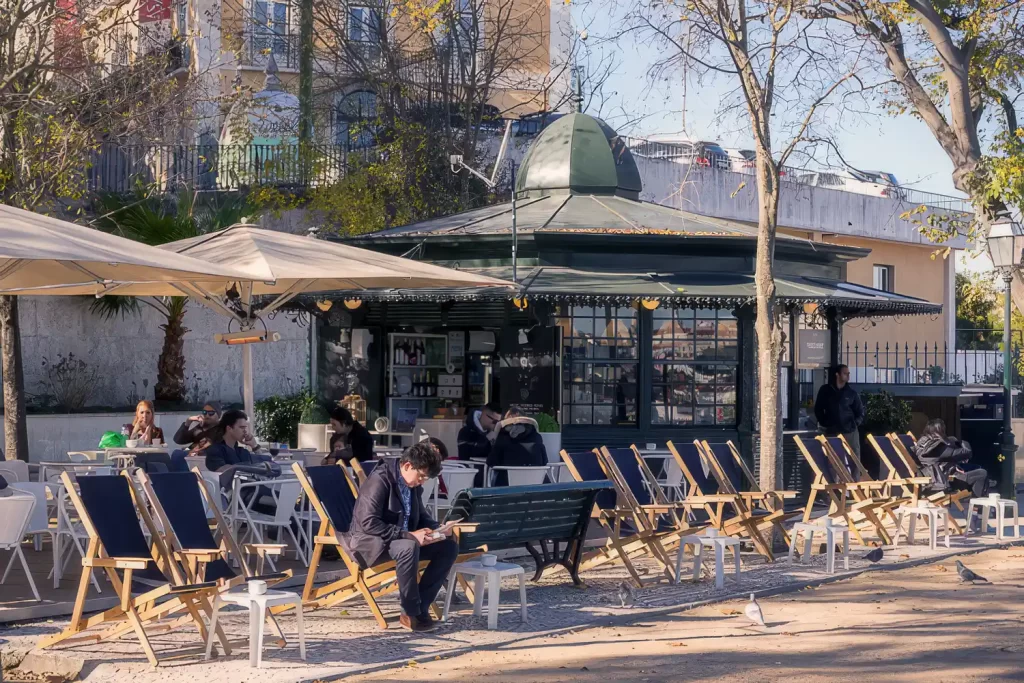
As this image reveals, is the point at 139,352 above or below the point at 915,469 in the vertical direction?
above

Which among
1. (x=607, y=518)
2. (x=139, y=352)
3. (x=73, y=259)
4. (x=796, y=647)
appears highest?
(x=73, y=259)

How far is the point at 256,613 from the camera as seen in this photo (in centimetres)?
704

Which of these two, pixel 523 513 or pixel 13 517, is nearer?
pixel 13 517

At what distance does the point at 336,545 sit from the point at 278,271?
2800 mm

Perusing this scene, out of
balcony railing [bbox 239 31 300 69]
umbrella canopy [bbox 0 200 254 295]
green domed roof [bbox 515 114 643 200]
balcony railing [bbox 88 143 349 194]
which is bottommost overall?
umbrella canopy [bbox 0 200 254 295]

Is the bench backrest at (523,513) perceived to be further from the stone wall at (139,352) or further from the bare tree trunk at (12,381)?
the stone wall at (139,352)

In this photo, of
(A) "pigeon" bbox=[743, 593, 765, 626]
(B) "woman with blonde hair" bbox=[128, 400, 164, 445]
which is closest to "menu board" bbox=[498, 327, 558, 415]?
(B) "woman with blonde hair" bbox=[128, 400, 164, 445]

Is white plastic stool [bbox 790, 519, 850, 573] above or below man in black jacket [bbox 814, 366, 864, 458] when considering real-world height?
below

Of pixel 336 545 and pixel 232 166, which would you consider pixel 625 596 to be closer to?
pixel 336 545

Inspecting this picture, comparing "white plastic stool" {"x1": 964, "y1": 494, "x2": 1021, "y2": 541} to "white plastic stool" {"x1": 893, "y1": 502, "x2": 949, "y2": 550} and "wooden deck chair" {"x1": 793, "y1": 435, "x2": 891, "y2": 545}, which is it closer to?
"white plastic stool" {"x1": 893, "y1": 502, "x2": 949, "y2": 550}

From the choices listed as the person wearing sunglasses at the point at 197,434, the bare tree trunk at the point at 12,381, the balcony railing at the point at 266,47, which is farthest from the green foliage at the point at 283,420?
the balcony railing at the point at 266,47

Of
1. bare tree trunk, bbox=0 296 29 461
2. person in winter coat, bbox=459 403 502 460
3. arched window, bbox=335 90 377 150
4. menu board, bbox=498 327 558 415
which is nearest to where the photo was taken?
person in winter coat, bbox=459 403 502 460

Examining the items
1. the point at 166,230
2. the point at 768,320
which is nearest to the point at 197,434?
the point at 768,320

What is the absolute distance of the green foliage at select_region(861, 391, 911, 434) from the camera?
17891mm
